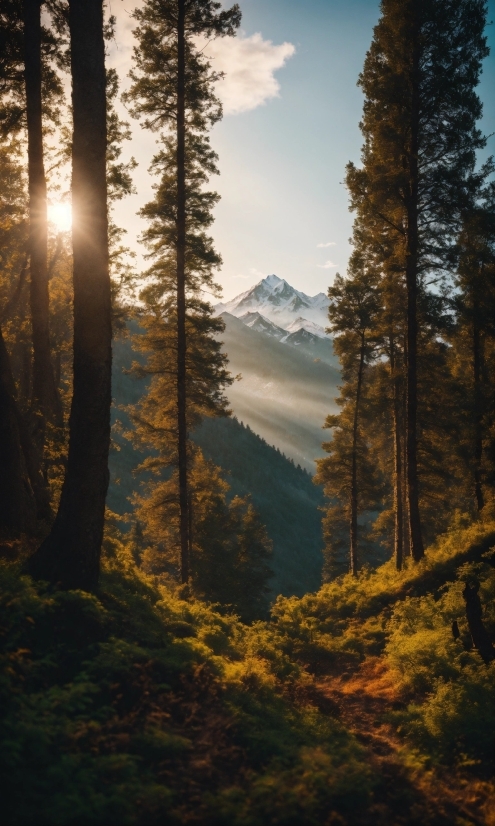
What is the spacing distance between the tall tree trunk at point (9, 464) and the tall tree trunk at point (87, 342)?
1.72 metres

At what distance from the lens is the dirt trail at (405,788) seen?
15.1 ft

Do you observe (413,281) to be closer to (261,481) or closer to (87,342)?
(87,342)

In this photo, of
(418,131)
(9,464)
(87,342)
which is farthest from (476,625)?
(418,131)

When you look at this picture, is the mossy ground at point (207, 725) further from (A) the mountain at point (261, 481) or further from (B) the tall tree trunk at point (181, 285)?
(A) the mountain at point (261, 481)

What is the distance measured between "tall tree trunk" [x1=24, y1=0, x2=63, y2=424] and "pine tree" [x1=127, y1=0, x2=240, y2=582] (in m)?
4.30

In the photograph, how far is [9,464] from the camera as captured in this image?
336 inches

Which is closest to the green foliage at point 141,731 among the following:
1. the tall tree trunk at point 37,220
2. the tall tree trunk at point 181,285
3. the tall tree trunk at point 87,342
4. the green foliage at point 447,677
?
the tall tree trunk at point 87,342

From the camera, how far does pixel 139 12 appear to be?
1387cm

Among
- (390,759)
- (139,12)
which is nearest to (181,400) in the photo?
(139,12)

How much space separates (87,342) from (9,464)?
8.77 ft

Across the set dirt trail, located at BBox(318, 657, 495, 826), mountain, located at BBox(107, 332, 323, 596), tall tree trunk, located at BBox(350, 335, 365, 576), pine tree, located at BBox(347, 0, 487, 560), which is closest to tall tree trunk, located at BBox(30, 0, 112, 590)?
dirt trail, located at BBox(318, 657, 495, 826)

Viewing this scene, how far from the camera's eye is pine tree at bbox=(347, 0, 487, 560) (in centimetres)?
1420

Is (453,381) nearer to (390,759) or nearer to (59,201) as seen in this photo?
(59,201)

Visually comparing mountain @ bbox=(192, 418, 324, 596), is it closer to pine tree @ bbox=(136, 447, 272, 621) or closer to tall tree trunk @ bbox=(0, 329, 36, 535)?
pine tree @ bbox=(136, 447, 272, 621)
